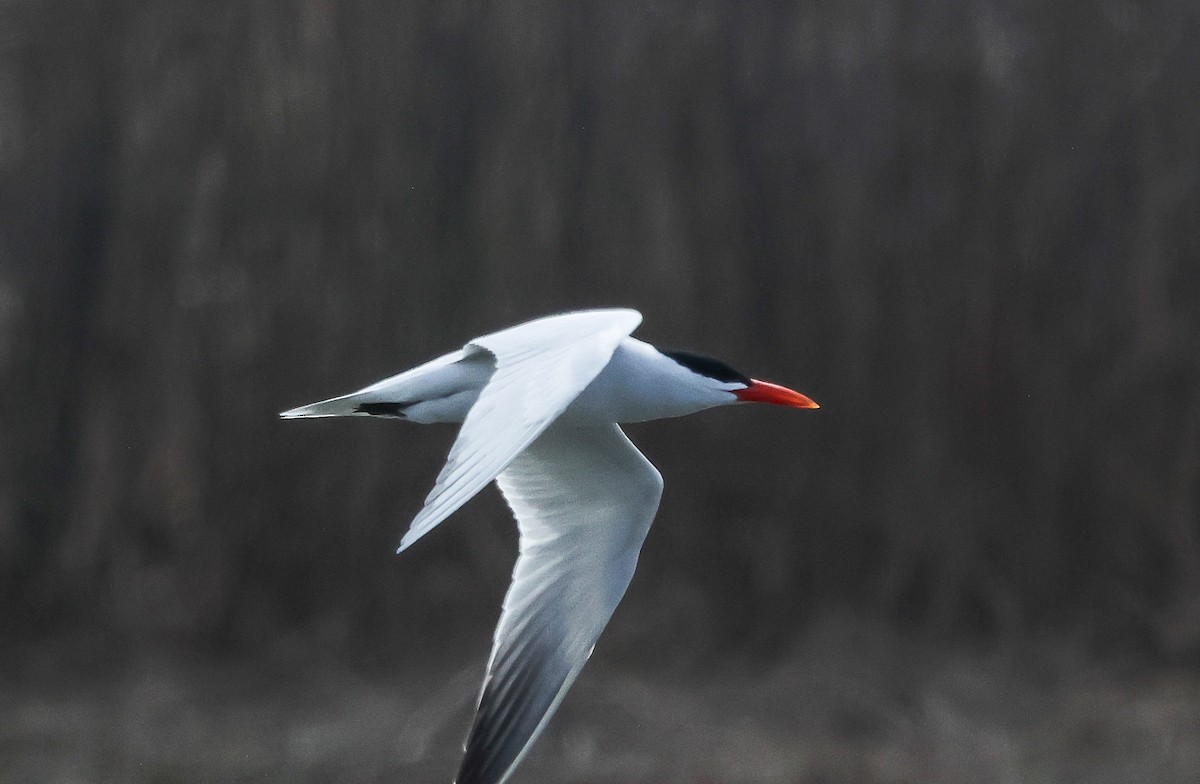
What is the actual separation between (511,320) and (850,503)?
196 cm

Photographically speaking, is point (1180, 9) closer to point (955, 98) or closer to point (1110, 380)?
point (955, 98)

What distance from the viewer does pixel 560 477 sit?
165 inches

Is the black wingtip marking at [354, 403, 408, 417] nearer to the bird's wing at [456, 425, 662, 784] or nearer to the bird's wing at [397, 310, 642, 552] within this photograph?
the bird's wing at [397, 310, 642, 552]

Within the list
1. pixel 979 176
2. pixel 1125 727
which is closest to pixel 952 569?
pixel 1125 727

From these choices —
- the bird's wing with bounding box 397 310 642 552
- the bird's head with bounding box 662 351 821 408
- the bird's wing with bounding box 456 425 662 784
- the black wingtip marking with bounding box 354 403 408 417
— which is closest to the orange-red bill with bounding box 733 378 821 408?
the bird's head with bounding box 662 351 821 408

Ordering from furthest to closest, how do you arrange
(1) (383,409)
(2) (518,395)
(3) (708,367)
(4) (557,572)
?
(4) (557,572), (3) (708,367), (1) (383,409), (2) (518,395)

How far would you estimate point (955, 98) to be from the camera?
7875 mm

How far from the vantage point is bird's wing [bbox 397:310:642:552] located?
8.40 feet

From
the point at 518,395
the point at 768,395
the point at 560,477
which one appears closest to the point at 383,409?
the point at 560,477

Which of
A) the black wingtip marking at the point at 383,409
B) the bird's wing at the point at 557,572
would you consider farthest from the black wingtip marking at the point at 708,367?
the black wingtip marking at the point at 383,409

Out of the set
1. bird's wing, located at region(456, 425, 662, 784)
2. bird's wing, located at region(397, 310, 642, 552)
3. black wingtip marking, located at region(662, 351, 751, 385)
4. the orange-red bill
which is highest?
bird's wing, located at region(397, 310, 642, 552)

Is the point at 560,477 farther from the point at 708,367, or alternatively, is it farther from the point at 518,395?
the point at 518,395

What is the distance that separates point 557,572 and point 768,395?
75cm

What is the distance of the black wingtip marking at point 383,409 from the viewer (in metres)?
3.61
